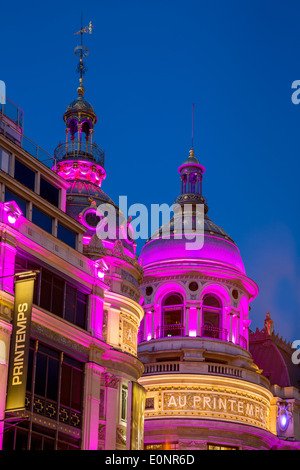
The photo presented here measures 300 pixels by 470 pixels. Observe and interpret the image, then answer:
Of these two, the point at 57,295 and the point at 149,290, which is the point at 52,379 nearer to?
the point at 57,295

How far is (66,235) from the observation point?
180 feet

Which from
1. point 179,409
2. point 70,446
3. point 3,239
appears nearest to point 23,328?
point 3,239

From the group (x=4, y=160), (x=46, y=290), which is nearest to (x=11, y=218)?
(x=4, y=160)

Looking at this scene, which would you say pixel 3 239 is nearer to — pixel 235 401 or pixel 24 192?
pixel 24 192

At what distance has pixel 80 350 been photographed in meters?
51.8

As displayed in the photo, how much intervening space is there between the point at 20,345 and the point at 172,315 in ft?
119

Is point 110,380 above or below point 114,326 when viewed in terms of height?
below

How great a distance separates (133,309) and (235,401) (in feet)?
54.3

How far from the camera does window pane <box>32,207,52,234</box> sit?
5169 centimetres

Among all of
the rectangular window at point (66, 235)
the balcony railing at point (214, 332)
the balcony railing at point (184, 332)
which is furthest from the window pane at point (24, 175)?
the balcony railing at point (214, 332)

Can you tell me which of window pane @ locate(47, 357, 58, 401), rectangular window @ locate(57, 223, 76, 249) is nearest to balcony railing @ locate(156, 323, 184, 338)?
rectangular window @ locate(57, 223, 76, 249)

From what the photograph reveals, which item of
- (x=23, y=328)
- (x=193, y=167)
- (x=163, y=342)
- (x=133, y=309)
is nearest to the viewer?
(x=23, y=328)

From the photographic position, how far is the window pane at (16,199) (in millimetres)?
49309

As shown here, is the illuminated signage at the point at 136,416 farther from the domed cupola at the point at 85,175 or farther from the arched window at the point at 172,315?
the arched window at the point at 172,315
